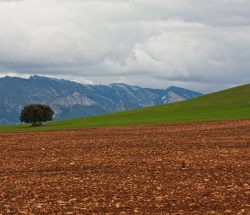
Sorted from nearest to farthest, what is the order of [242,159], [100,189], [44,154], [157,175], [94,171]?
[100,189] → [157,175] → [94,171] → [242,159] → [44,154]

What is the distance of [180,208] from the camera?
17.4 m

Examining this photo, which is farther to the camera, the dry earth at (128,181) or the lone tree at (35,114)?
the lone tree at (35,114)

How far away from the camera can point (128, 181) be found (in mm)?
23000

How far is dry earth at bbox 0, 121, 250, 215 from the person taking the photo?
17812mm

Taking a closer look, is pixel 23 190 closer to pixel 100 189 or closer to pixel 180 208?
pixel 100 189

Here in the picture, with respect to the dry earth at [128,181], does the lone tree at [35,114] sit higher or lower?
higher

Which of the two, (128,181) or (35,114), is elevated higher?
(35,114)

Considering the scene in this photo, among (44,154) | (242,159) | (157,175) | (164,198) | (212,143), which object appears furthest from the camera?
(212,143)

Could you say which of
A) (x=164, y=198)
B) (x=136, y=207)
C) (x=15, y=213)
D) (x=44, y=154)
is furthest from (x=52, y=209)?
(x=44, y=154)

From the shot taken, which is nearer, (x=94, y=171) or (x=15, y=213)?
(x=15, y=213)

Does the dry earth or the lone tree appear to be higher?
the lone tree

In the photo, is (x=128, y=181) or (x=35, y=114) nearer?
(x=128, y=181)

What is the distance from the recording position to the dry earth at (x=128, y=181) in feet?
58.4

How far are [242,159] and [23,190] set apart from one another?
13697mm
